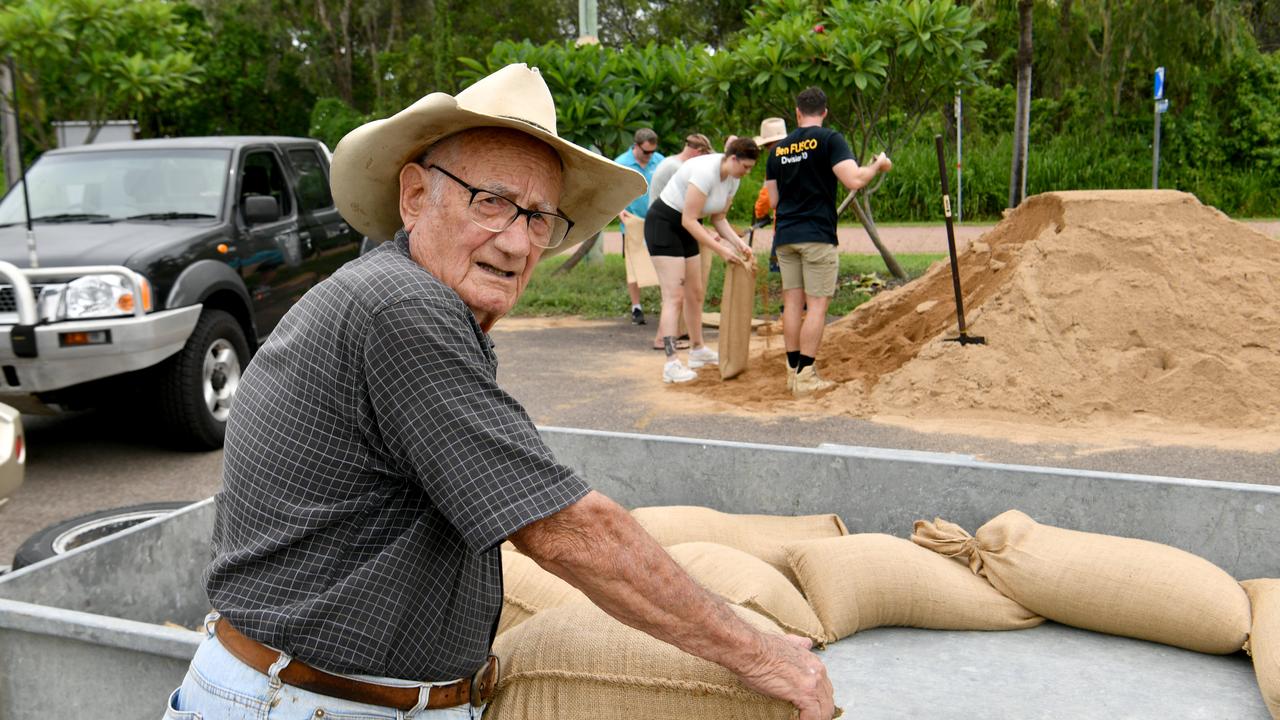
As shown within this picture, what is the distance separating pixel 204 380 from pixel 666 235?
3736 millimetres

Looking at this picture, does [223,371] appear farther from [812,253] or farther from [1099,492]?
[1099,492]

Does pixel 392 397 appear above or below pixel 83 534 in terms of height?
above

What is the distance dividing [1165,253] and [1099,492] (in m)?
5.63

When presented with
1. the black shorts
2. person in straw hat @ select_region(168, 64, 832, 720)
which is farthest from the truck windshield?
person in straw hat @ select_region(168, 64, 832, 720)

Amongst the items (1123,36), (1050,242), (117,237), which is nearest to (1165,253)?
(1050,242)

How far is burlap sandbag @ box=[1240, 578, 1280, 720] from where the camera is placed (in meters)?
2.72

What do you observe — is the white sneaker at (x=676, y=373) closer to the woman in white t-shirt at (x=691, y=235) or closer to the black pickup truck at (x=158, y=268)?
the woman in white t-shirt at (x=691, y=235)

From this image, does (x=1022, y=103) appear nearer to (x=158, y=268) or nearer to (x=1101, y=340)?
(x=1101, y=340)

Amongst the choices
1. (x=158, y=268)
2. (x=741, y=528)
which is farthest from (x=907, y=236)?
(x=741, y=528)

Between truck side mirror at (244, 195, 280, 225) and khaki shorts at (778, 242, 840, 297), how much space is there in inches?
137

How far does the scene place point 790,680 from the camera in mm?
1869

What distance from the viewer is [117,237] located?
6.83 metres

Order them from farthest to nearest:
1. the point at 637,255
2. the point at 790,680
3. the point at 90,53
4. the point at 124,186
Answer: the point at 90,53, the point at 637,255, the point at 124,186, the point at 790,680

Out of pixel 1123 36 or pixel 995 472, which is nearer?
pixel 995 472
